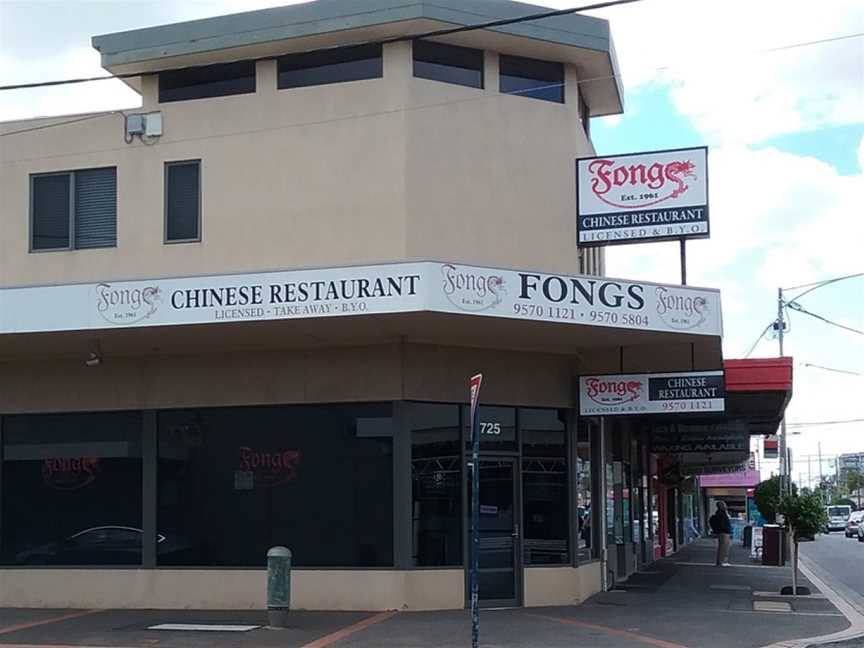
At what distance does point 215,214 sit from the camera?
1775cm

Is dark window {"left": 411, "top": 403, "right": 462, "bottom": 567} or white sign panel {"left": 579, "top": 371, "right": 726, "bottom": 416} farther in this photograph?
white sign panel {"left": 579, "top": 371, "right": 726, "bottom": 416}

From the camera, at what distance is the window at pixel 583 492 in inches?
720

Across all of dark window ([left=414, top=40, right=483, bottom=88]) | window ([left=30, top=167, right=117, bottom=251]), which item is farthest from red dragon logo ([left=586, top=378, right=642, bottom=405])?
window ([left=30, top=167, right=117, bottom=251])

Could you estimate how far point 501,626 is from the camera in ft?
48.9

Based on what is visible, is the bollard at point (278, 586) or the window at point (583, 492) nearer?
the bollard at point (278, 586)

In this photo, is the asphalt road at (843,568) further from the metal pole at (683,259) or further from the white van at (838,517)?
the white van at (838,517)

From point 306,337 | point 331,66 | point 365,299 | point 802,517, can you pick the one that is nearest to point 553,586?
point 306,337

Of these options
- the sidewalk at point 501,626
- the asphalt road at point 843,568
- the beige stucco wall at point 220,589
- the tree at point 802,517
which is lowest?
the asphalt road at point 843,568

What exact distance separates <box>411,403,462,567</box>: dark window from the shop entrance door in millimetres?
401

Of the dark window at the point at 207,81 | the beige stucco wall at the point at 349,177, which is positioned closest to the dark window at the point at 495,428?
the beige stucco wall at the point at 349,177

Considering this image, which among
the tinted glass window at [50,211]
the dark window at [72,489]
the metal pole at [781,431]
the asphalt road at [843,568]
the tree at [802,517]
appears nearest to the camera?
the dark window at [72,489]

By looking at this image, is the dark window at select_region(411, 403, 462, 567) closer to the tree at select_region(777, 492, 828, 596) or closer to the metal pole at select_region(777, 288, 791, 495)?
the tree at select_region(777, 492, 828, 596)

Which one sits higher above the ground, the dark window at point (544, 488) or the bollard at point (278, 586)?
the dark window at point (544, 488)

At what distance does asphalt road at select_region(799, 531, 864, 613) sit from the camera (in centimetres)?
2308
